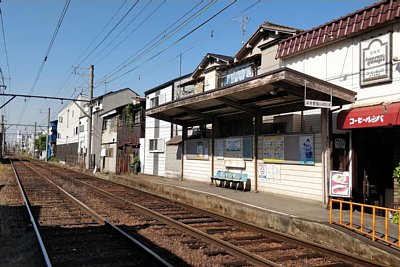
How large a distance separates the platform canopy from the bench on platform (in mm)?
2688

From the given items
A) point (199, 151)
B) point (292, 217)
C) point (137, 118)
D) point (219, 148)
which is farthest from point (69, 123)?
point (292, 217)

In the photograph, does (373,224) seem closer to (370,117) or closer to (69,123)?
(370,117)

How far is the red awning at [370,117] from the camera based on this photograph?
10.1 metres

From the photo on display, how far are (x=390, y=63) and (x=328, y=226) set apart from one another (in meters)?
5.01

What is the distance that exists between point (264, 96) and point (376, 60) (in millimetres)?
3969

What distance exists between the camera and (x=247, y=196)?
1470 cm

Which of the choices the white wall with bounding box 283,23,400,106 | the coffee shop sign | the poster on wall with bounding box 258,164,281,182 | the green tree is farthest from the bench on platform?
the green tree

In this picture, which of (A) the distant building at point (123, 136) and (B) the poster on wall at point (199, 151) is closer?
(B) the poster on wall at point (199, 151)

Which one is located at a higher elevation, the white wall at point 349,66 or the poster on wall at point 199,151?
the white wall at point 349,66

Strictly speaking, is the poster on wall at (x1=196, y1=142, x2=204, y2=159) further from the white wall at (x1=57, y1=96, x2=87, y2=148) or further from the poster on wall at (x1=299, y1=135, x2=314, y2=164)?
the white wall at (x1=57, y1=96, x2=87, y2=148)

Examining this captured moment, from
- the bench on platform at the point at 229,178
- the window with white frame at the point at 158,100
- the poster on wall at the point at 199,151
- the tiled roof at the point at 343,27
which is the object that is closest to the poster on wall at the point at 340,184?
the tiled roof at the point at 343,27

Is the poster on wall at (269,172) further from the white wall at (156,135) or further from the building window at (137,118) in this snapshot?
the building window at (137,118)

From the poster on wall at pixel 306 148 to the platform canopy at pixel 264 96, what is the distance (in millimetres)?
1101

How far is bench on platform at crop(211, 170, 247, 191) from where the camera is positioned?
651 inches
